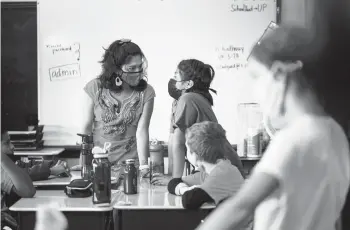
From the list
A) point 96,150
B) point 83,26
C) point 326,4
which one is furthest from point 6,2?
point 326,4

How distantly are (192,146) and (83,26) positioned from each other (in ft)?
6.68

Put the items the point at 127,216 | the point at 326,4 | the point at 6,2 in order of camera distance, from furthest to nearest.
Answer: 1. the point at 6,2
2. the point at 127,216
3. the point at 326,4

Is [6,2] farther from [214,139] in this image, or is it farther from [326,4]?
[326,4]

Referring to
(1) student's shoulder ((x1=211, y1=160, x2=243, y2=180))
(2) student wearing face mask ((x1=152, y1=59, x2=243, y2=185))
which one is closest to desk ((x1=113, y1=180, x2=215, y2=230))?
(1) student's shoulder ((x1=211, y1=160, x2=243, y2=180))

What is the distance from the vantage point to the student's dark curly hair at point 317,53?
2.68ft

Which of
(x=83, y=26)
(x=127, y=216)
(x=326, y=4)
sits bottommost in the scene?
(x=127, y=216)

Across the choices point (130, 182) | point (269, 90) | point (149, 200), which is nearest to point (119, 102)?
point (130, 182)

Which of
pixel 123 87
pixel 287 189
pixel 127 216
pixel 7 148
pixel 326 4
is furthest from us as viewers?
pixel 123 87

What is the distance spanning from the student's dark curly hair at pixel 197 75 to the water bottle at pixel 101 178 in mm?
661

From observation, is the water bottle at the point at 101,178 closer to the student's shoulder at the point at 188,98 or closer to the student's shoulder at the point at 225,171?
the student's shoulder at the point at 225,171

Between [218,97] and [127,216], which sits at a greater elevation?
[218,97]

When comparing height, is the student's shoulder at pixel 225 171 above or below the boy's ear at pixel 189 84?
below

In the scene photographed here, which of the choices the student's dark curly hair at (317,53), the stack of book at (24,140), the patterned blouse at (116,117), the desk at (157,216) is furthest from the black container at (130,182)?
the stack of book at (24,140)

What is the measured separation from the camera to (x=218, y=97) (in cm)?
380
